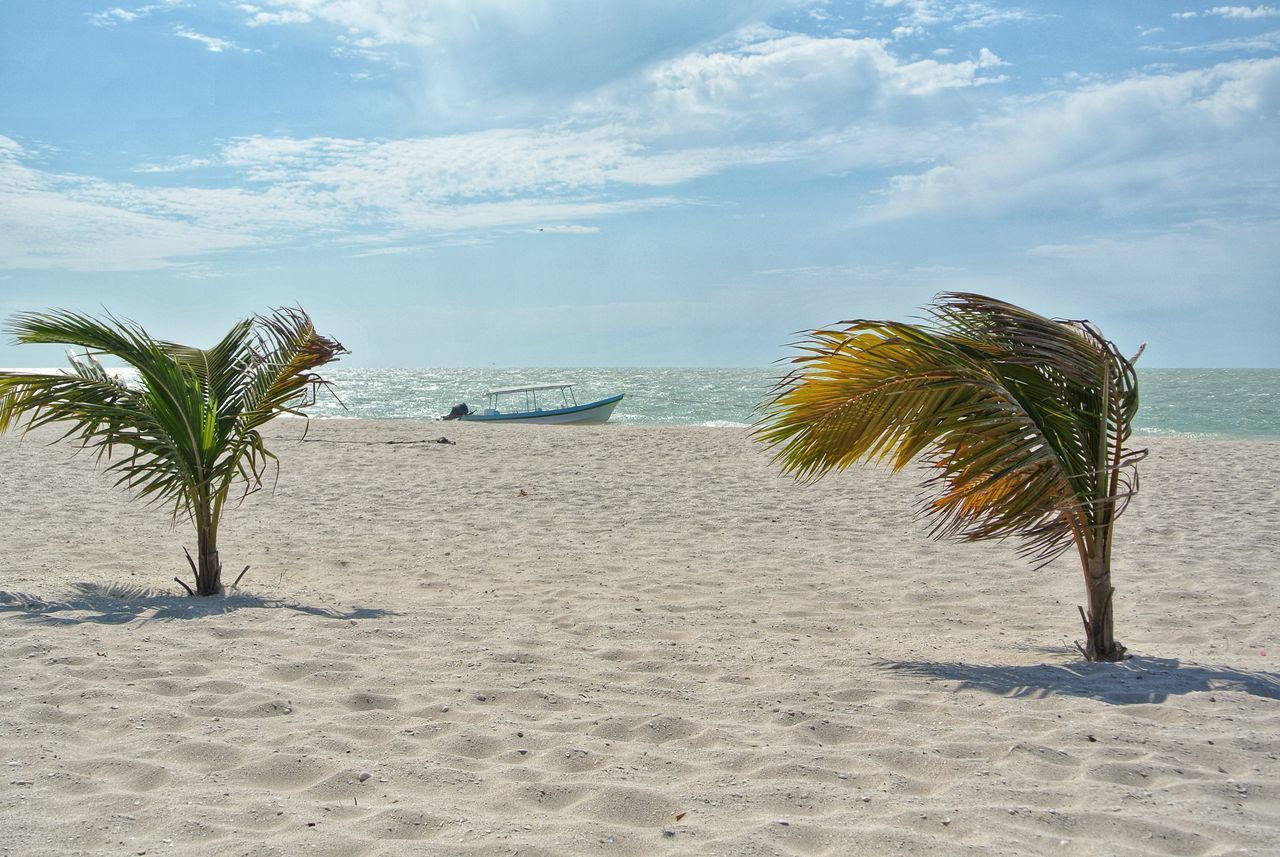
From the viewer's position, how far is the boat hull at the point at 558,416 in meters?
30.1

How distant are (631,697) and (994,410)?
211 cm

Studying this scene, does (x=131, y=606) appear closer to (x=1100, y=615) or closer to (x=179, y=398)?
(x=179, y=398)

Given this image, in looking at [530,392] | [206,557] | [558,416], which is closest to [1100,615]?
[206,557]

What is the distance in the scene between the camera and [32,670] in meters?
4.02

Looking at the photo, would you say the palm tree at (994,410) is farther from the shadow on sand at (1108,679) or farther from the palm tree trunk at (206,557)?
the palm tree trunk at (206,557)

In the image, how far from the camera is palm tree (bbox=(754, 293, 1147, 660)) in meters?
4.32

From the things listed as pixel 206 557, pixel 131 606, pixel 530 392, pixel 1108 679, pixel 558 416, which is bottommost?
pixel 1108 679

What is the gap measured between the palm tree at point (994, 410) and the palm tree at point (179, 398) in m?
3.11

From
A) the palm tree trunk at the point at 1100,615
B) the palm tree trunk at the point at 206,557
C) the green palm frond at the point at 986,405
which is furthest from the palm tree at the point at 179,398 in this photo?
the palm tree trunk at the point at 1100,615

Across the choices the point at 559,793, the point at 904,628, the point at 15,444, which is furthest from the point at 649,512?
the point at 15,444

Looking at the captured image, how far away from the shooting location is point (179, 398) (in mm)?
5688

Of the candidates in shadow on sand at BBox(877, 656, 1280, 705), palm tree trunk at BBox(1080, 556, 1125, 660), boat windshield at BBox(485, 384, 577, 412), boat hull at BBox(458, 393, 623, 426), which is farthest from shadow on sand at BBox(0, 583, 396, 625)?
boat hull at BBox(458, 393, 623, 426)

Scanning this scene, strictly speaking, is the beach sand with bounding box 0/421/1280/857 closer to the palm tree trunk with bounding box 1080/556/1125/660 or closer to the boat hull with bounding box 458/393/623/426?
the palm tree trunk with bounding box 1080/556/1125/660

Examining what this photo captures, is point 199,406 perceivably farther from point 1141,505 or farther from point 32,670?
point 1141,505
